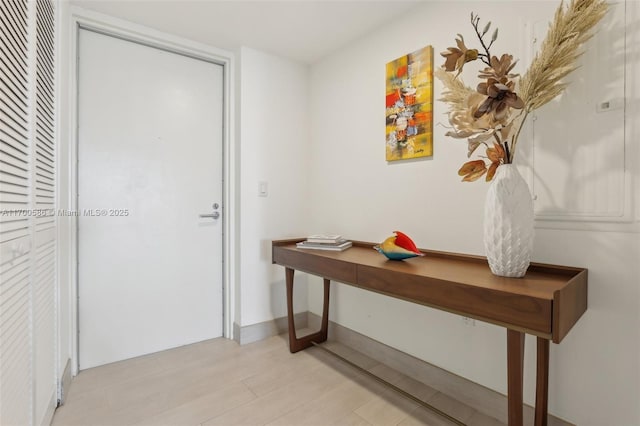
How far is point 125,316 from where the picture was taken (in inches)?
86.9

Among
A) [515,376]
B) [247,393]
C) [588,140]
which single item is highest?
→ [588,140]

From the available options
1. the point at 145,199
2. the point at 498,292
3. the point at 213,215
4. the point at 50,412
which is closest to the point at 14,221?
the point at 50,412

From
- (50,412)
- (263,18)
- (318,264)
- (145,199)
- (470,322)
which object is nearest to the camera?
(50,412)

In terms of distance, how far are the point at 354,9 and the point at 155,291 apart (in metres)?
2.40

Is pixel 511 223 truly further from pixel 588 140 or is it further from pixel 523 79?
pixel 523 79

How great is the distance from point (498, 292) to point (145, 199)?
227 centimetres

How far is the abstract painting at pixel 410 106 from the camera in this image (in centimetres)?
186

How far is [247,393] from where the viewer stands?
1822 mm

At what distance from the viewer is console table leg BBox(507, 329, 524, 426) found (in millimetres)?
1158

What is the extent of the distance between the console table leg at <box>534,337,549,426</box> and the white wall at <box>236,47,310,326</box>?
1.85 meters

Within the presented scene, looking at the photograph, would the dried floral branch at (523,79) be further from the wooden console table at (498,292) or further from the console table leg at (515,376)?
the console table leg at (515,376)

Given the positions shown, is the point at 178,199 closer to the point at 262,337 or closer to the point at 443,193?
the point at 262,337

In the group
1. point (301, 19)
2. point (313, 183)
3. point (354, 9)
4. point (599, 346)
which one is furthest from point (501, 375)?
point (301, 19)

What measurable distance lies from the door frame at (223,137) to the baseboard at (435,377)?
3.29 feet
